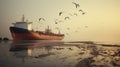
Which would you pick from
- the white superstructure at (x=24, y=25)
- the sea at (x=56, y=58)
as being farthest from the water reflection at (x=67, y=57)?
the white superstructure at (x=24, y=25)

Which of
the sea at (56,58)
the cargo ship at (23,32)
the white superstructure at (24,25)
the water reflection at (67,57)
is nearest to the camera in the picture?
the sea at (56,58)

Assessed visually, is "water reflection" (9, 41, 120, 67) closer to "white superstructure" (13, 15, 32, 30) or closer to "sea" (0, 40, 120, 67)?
"sea" (0, 40, 120, 67)

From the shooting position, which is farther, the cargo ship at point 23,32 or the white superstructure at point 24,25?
the white superstructure at point 24,25

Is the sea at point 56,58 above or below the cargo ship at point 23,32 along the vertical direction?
below

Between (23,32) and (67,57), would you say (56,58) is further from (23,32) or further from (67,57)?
(23,32)

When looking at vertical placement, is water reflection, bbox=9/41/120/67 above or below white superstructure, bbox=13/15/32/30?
below

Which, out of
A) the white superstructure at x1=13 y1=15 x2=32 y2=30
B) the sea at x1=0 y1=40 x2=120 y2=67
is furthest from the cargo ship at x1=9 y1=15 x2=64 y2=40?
the sea at x1=0 y1=40 x2=120 y2=67

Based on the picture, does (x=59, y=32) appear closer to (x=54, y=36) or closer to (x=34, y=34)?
(x=54, y=36)

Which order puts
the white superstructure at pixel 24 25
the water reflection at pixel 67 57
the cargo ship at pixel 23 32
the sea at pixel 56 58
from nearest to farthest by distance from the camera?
the sea at pixel 56 58 < the water reflection at pixel 67 57 < the cargo ship at pixel 23 32 < the white superstructure at pixel 24 25

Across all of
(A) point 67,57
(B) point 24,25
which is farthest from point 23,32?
(A) point 67,57

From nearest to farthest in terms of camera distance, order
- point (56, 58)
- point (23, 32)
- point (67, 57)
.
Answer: point (56, 58)
point (67, 57)
point (23, 32)

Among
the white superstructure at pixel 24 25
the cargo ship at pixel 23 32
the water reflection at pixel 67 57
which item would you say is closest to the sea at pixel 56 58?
the water reflection at pixel 67 57

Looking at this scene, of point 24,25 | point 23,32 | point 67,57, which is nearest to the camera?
point 67,57

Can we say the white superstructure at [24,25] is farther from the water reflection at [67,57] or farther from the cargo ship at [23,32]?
the water reflection at [67,57]
